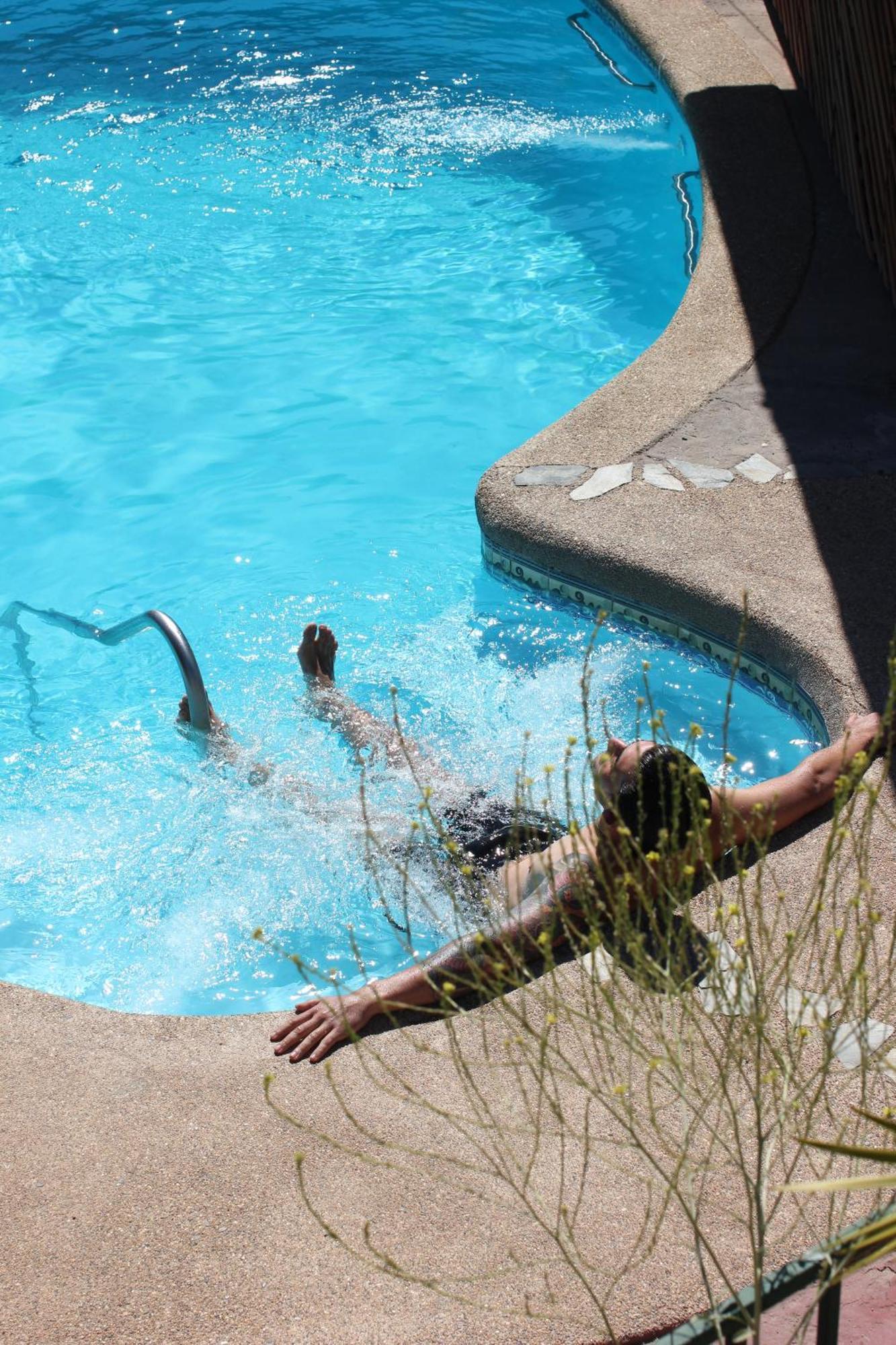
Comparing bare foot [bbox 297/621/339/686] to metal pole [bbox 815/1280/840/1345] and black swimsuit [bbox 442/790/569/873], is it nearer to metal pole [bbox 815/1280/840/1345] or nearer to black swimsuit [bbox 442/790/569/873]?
black swimsuit [bbox 442/790/569/873]

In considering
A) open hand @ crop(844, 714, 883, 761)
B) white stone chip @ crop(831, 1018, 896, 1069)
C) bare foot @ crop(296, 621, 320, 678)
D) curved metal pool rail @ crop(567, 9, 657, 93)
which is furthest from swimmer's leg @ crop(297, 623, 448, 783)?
curved metal pool rail @ crop(567, 9, 657, 93)

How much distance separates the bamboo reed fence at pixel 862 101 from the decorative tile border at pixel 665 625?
8.18ft

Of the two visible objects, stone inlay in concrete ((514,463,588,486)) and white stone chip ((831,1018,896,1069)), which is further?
stone inlay in concrete ((514,463,588,486))

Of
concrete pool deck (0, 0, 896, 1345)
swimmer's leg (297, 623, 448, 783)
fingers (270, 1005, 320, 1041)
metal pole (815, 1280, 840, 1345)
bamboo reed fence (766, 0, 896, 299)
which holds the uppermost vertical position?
bamboo reed fence (766, 0, 896, 299)

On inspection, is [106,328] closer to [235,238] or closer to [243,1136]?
[235,238]

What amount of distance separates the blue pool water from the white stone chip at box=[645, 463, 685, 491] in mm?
635

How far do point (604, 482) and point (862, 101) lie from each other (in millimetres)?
2999

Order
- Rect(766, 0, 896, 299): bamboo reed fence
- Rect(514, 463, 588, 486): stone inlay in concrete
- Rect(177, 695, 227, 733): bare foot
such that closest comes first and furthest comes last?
Rect(177, 695, 227, 733): bare foot, Rect(514, 463, 588, 486): stone inlay in concrete, Rect(766, 0, 896, 299): bamboo reed fence

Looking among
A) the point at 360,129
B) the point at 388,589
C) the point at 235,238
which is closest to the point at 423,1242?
the point at 388,589

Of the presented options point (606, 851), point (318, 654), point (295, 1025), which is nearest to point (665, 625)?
point (318, 654)

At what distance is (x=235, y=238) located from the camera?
879cm

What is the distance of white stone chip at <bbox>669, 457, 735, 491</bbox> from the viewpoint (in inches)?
204

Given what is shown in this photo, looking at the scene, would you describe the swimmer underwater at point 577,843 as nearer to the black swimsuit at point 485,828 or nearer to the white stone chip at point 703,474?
the black swimsuit at point 485,828

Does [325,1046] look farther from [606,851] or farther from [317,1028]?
[606,851]
